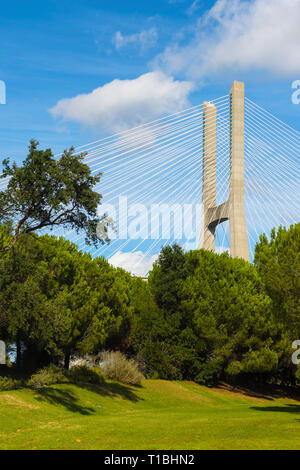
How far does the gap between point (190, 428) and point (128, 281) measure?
3071cm

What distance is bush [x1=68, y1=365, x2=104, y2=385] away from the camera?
3253cm

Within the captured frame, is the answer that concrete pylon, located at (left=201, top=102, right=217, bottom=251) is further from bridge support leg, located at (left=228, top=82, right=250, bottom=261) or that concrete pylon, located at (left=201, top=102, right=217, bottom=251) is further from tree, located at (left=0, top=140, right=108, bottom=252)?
tree, located at (left=0, top=140, right=108, bottom=252)

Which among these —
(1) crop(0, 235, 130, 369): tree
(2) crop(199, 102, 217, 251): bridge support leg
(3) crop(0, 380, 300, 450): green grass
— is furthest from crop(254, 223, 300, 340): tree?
(2) crop(199, 102, 217, 251): bridge support leg

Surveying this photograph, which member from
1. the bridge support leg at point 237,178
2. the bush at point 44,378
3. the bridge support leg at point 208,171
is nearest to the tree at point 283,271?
the bridge support leg at point 237,178

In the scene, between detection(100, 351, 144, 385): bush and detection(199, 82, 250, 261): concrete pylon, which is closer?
detection(100, 351, 144, 385): bush

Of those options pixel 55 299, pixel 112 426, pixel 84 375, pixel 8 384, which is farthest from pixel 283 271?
pixel 84 375

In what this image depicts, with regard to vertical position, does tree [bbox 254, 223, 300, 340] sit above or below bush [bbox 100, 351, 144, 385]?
above

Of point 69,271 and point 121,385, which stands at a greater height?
point 69,271

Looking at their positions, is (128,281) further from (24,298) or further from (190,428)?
(190,428)

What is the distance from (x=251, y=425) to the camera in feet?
57.4

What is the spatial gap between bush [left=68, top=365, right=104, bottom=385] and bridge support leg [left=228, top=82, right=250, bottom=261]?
44.8 ft

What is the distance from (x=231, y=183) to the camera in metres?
38.9
